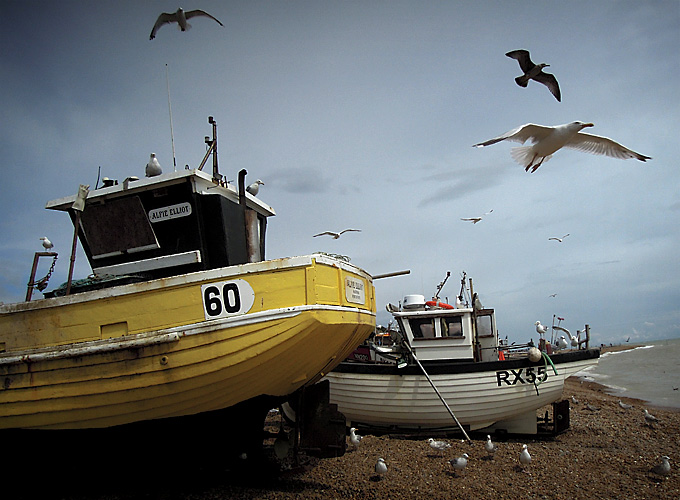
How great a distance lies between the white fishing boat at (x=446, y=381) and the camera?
877 cm

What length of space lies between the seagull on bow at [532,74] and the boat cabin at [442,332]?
4.48 meters

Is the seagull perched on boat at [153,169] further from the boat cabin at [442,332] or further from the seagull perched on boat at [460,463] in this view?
the boat cabin at [442,332]

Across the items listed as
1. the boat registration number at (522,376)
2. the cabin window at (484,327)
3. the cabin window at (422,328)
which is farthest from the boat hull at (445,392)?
the cabin window at (484,327)

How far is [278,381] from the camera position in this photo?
4.40 metres

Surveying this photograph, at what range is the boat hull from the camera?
8.75m

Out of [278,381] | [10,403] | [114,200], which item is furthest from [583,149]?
[10,403]

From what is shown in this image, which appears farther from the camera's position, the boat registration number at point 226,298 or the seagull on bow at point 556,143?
the seagull on bow at point 556,143

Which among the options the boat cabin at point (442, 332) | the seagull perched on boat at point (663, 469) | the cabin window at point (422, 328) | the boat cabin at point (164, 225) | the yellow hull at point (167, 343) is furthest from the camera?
the cabin window at point (422, 328)

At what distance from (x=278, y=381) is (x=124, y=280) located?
6.41ft

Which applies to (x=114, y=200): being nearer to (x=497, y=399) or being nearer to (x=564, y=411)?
(x=497, y=399)

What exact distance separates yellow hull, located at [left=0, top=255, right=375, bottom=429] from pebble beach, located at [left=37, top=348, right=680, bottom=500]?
95cm

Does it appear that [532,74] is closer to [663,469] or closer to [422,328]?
[422,328]

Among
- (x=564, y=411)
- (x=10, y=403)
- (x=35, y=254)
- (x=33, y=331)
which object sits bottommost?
(x=564, y=411)

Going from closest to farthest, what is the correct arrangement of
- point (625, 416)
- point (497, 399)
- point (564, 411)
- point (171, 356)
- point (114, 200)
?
point (171, 356) < point (114, 200) < point (497, 399) < point (564, 411) < point (625, 416)
